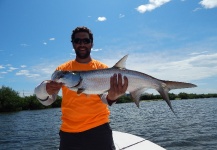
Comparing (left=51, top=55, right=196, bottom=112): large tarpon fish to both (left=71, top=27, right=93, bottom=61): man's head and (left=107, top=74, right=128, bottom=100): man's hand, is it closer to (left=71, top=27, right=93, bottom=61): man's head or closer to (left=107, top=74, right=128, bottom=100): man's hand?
(left=107, top=74, right=128, bottom=100): man's hand

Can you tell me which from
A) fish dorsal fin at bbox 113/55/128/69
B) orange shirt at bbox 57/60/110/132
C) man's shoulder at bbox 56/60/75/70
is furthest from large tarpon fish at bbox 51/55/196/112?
man's shoulder at bbox 56/60/75/70

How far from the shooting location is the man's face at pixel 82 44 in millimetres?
4645

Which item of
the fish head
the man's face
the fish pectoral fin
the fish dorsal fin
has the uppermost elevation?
the man's face

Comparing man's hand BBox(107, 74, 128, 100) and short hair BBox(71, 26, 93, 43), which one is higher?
short hair BBox(71, 26, 93, 43)

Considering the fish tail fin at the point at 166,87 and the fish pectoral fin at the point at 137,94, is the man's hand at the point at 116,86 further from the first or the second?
the fish tail fin at the point at 166,87

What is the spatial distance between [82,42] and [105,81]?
84 cm

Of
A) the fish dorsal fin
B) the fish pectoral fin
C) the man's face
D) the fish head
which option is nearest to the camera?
the fish head

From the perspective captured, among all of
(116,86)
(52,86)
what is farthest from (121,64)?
(52,86)

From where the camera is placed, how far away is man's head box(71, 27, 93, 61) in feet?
15.2

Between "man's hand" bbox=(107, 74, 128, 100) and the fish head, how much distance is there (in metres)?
0.51

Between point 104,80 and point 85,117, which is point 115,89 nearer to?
point 104,80

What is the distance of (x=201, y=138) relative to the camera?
67.7 feet

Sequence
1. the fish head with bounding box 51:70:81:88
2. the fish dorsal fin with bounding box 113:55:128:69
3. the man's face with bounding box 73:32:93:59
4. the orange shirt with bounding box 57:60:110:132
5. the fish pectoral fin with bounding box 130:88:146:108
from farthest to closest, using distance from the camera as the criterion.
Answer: the man's face with bounding box 73:32:93:59 < the fish pectoral fin with bounding box 130:88:146:108 < the orange shirt with bounding box 57:60:110:132 < the fish dorsal fin with bounding box 113:55:128:69 < the fish head with bounding box 51:70:81:88

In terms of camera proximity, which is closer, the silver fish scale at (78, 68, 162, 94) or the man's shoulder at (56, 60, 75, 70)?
the silver fish scale at (78, 68, 162, 94)
